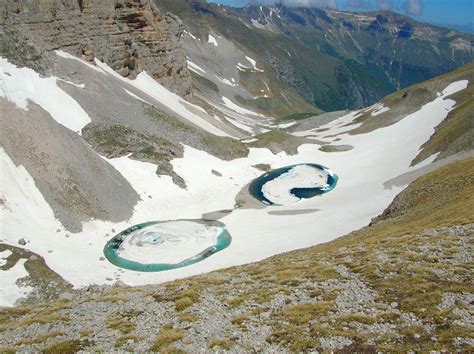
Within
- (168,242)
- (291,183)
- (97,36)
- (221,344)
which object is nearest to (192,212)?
(168,242)

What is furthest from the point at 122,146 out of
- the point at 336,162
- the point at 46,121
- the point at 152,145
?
the point at 336,162

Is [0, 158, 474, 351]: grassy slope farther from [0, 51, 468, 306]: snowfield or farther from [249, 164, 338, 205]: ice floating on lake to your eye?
[249, 164, 338, 205]: ice floating on lake

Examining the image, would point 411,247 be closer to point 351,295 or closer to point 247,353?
point 351,295

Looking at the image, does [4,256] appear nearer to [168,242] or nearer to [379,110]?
[168,242]

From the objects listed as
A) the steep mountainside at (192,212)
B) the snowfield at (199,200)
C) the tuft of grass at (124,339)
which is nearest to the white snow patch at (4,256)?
the steep mountainside at (192,212)

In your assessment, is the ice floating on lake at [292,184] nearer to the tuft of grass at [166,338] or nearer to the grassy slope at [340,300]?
the grassy slope at [340,300]

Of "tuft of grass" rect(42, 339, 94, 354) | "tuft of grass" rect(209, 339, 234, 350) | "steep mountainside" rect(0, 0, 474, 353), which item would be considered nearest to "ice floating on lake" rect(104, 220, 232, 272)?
"steep mountainside" rect(0, 0, 474, 353)
